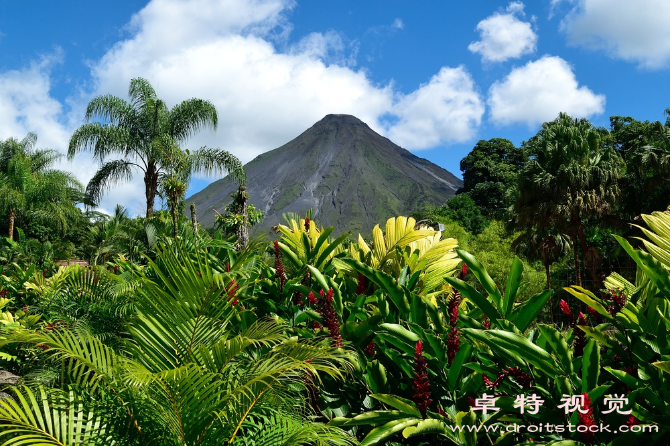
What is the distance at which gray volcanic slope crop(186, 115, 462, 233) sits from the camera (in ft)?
458

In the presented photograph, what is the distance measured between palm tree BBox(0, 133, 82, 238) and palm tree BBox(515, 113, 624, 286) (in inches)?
998

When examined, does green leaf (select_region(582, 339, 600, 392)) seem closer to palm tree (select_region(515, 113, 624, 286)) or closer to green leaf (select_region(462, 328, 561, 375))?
green leaf (select_region(462, 328, 561, 375))

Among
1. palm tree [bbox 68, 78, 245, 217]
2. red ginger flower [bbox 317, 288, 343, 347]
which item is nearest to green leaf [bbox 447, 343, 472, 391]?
red ginger flower [bbox 317, 288, 343, 347]

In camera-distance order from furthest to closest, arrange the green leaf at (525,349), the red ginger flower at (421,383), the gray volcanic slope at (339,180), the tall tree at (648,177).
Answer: the gray volcanic slope at (339,180) → the tall tree at (648,177) → the red ginger flower at (421,383) → the green leaf at (525,349)

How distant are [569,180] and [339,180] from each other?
139236mm

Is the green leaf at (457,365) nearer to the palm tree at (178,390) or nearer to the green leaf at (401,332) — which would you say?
the green leaf at (401,332)

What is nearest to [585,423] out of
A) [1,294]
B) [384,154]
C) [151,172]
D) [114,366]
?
[114,366]

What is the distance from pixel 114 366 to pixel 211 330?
0.35 m

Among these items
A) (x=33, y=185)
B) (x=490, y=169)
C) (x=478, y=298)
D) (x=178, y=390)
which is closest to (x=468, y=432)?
(x=478, y=298)

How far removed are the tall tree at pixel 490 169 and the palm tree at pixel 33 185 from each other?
3314 centimetres

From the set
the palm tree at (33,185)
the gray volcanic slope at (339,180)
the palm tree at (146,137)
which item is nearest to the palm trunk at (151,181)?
the palm tree at (146,137)

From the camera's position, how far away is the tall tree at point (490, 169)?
47312mm

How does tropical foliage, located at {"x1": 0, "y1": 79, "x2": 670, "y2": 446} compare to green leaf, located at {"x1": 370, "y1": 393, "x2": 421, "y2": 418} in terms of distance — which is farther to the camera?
green leaf, located at {"x1": 370, "y1": 393, "x2": 421, "y2": 418}

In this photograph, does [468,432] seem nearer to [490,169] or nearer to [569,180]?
[569,180]
